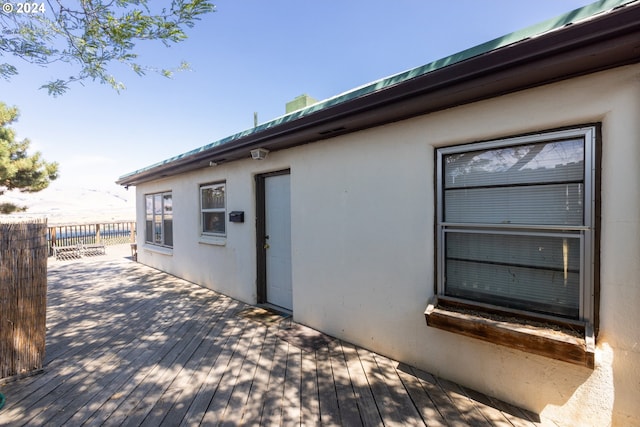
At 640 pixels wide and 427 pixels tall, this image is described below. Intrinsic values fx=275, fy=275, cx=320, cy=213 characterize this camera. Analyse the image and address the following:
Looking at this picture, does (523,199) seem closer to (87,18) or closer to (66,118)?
(87,18)

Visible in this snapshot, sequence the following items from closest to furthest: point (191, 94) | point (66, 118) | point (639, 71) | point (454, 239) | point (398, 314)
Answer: point (639, 71) → point (454, 239) → point (398, 314) → point (191, 94) → point (66, 118)

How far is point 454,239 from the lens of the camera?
253cm

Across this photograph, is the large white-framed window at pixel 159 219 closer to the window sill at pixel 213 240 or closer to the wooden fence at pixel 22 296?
the window sill at pixel 213 240

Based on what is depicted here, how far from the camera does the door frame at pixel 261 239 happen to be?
15.3ft

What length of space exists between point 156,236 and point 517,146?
8418 mm

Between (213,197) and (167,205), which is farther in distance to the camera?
(167,205)

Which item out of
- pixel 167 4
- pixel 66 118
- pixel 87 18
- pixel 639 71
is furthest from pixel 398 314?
pixel 66 118

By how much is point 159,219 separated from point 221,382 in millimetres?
6311

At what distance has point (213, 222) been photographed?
5789 millimetres

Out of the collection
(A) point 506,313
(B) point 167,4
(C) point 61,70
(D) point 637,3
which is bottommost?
(A) point 506,313

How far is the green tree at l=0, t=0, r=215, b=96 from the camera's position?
3.01 metres

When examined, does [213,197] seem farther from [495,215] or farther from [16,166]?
[16,166]

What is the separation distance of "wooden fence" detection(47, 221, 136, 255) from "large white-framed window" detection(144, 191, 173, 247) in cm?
483

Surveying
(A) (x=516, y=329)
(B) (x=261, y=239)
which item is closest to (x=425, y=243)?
(A) (x=516, y=329)
